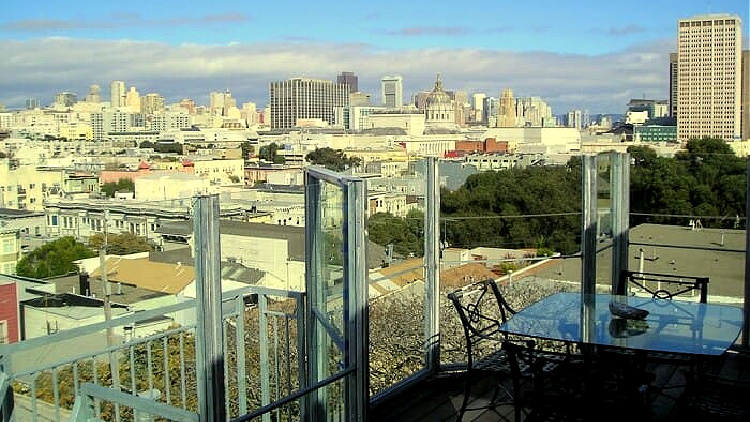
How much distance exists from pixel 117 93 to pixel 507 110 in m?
56.2

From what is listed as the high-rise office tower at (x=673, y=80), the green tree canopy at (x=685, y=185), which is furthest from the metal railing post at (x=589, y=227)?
the high-rise office tower at (x=673, y=80)

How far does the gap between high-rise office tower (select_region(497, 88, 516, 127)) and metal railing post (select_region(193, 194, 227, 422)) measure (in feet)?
313

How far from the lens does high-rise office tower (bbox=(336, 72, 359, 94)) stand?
130 meters

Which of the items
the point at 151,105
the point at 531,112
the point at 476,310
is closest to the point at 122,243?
the point at 476,310

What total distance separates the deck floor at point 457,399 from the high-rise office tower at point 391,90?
401ft

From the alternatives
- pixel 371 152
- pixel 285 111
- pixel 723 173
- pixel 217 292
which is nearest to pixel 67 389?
pixel 217 292

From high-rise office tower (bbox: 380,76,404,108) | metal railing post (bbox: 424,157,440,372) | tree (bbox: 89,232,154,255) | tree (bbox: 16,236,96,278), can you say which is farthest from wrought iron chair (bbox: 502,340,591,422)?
high-rise office tower (bbox: 380,76,404,108)

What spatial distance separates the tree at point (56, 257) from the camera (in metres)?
5.57

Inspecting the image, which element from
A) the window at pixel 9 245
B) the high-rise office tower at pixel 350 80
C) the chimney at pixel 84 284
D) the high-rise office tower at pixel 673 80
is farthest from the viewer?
the high-rise office tower at pixel 350 80

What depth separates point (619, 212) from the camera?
3.36 m

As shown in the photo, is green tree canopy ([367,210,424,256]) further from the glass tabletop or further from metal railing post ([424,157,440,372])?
the glass tabletop

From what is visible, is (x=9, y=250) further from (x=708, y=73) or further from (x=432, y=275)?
(x=708, y=73)

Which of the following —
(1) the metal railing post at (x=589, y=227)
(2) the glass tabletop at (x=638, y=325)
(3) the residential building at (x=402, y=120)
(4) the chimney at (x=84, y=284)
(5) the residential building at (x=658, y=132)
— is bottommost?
(4) the chimney at (x=84, y=284)

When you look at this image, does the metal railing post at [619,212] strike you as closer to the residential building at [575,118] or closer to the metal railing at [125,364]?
the metal railing at [125,364]
